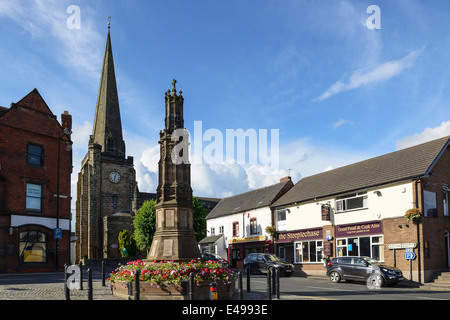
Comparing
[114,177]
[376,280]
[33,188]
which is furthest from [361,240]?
[114,177]

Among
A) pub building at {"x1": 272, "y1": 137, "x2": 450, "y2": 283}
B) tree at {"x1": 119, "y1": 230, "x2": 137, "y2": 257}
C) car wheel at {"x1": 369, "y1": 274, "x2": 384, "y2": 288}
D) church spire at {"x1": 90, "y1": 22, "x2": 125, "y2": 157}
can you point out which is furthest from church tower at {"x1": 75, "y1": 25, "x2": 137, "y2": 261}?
car wheel at {"x1": 369, "y1": 274, "x2": 384, "y2": 288}

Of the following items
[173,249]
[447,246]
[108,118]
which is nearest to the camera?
[173,249]

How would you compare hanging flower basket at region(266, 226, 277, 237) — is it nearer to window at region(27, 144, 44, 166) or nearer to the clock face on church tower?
window at region(27, 144, 44, 166)

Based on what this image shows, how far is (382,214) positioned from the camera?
83.8ft

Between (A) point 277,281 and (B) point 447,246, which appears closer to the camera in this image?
(A) point 277,281

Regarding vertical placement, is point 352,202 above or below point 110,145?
below

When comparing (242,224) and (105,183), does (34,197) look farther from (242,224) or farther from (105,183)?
(105,183)

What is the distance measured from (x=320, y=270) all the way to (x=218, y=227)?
717 inches

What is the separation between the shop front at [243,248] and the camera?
1453 inches

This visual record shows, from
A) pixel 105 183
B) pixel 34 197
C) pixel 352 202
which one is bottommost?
pixel 352 202

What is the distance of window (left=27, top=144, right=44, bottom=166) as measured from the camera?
94.4 ft

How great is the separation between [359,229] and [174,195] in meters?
16.0

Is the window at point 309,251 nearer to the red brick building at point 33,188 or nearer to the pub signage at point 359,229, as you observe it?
the pub signage at point 359,229
